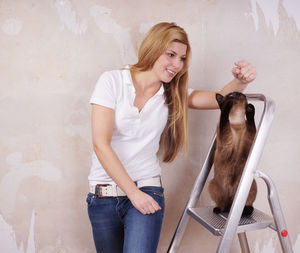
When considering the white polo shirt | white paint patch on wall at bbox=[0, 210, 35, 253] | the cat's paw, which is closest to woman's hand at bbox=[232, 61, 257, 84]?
the white polo shirt

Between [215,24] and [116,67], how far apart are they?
1.85 feet

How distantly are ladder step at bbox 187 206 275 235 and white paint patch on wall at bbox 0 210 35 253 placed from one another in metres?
0.85

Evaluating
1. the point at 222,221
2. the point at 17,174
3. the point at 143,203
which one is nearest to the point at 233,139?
the point at 222,221

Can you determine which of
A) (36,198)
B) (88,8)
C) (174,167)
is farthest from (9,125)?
(174,167)

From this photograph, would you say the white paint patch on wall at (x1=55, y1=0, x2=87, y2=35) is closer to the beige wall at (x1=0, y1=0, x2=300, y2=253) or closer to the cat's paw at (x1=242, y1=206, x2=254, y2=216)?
the beige wall at (x1=0, y1=0, x2=300, y2=253)

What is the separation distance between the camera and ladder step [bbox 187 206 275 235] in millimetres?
963

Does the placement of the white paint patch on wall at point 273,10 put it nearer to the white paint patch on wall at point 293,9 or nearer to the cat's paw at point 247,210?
the white paint patch on wall at point 293,9

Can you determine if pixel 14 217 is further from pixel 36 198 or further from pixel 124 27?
pixel 124 27

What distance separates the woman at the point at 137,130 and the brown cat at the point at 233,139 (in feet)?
0.70

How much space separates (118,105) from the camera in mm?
1163

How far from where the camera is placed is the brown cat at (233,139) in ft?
3.21

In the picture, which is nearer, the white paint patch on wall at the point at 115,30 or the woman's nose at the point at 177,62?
the woman's nose at the point at 177,62

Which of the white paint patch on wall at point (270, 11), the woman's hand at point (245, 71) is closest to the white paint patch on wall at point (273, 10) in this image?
the white paint patch on wall at point (270, 11)

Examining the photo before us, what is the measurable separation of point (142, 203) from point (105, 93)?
1.46 feet
